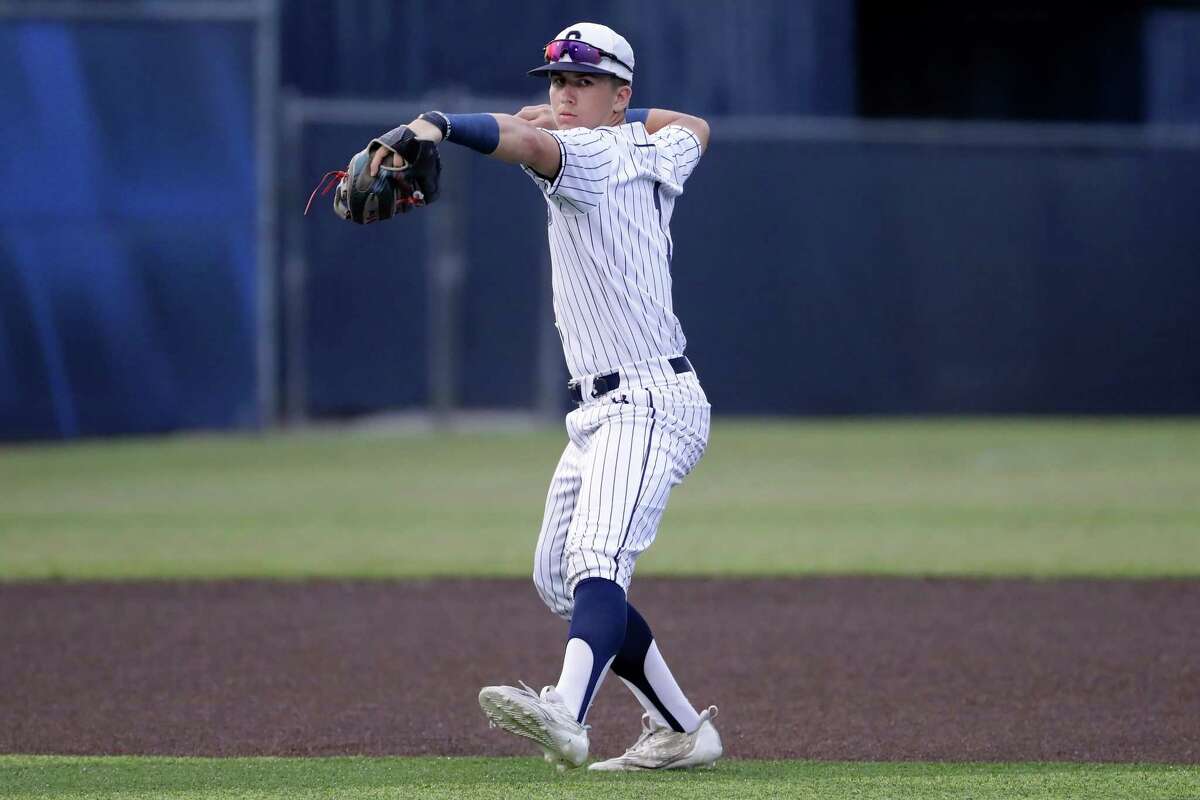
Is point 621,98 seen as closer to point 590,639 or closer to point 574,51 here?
point 574,51

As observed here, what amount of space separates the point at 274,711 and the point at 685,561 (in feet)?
13.4

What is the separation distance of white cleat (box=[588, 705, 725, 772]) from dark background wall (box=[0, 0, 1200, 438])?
10.9 m

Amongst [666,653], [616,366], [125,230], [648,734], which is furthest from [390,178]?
[125,230]

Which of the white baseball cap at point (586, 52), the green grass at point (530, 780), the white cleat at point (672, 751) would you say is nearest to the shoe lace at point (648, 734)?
the white cleat at point (672, 751)

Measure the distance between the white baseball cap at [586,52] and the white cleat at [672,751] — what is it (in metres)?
1.65

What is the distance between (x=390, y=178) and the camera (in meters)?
4.18

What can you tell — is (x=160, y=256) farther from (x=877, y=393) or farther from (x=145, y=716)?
(x=145, y=716)

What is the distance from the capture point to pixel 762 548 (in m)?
9.91

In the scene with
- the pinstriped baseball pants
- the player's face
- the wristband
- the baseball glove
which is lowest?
the pinstriped baseball pants

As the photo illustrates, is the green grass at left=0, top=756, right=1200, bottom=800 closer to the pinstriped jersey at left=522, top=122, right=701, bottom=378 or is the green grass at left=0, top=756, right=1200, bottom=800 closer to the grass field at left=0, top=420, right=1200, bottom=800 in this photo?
the grass field at left=0, top=420, right=1200, bottom=800

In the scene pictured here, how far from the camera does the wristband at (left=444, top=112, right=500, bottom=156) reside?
13.6ft

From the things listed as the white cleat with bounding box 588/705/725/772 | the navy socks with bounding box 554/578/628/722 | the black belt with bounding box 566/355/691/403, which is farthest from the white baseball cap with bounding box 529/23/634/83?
the white cleat with bounding box 588/705/725/772

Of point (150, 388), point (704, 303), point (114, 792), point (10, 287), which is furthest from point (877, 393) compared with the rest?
point (114, 792)

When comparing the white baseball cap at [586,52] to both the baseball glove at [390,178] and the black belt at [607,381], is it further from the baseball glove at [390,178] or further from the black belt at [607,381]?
the black belt at [607,381]
